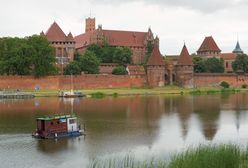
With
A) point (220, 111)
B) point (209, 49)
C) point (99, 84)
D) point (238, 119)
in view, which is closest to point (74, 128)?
point (238, 119)

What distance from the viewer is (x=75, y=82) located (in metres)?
70.1

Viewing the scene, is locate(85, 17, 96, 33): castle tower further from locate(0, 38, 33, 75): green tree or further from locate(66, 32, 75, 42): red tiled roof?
locate(0, 38, 33, 75): green tree

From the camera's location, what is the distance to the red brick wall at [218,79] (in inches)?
3017

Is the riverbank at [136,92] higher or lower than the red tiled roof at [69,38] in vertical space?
lower

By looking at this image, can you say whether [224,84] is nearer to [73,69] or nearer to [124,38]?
[73,69]

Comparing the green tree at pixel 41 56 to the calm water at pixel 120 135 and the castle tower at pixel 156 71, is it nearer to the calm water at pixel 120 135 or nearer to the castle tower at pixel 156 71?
the castle tower at pixel 156 71

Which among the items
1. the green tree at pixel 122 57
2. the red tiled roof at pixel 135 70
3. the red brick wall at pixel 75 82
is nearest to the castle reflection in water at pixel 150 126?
the red brick wall at pixel 75 82

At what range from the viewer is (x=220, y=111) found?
38.7 meters

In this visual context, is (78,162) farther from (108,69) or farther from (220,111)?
(108,69)

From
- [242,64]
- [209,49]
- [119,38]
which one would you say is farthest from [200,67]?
[119,38]

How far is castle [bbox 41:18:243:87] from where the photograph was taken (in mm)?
74125

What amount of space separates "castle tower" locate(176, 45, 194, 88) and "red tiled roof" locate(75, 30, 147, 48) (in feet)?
66.6

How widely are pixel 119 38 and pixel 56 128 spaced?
229ft

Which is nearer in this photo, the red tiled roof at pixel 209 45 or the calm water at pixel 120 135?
the calm water at pixel 120 135
